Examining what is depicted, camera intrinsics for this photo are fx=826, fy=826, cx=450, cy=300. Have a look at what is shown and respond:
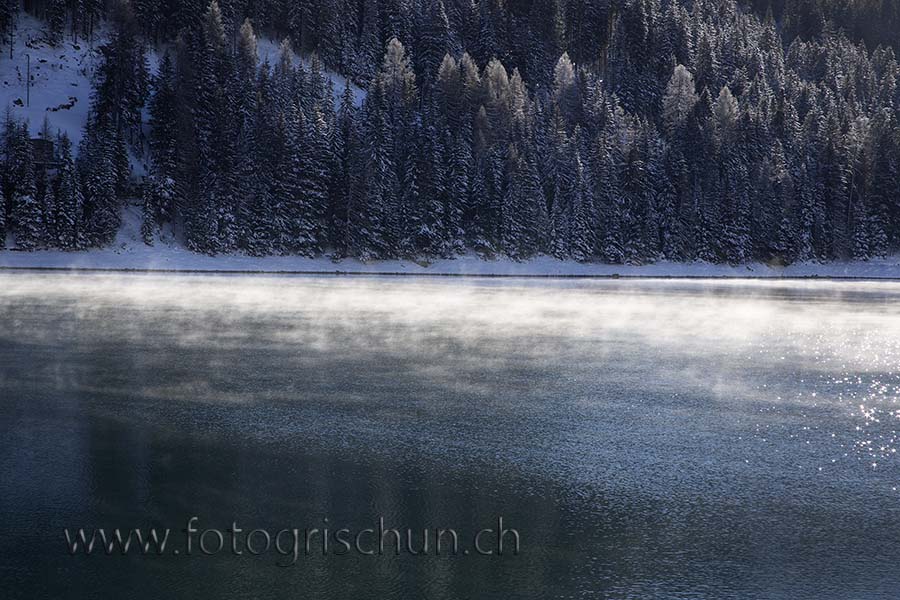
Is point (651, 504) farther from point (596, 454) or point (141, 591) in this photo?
point (141, 591)

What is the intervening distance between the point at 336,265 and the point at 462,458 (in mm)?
72566

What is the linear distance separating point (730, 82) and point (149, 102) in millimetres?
93068

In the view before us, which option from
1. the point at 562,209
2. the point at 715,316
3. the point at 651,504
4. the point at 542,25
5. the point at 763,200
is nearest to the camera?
the point at 651,504

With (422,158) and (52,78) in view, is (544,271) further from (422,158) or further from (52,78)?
(52,78)

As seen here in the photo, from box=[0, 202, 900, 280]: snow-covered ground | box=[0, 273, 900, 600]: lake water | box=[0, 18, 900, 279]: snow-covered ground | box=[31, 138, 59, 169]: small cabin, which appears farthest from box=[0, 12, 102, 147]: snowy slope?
box=[0, 273, 900, 600]: lake water

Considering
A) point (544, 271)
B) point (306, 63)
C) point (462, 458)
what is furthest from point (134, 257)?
point (462, 458)

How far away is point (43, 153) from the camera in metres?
85.6

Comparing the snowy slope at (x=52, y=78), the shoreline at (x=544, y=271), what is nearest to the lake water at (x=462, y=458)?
the shoreline at (x=544, y=271)

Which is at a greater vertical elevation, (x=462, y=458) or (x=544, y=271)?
(x=544, y=271)

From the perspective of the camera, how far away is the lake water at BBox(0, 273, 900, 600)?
24.0ft

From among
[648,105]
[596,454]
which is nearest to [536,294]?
[596,454]

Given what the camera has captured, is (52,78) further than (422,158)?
Yes

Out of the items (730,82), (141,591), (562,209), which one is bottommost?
(141,591)

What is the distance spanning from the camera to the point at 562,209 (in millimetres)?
94938
